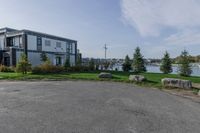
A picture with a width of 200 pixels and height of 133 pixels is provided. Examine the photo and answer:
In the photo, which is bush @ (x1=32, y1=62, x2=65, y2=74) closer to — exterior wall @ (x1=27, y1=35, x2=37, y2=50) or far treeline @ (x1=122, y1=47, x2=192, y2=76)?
exterior wall @ (x1=27, y1=35, x2=37, y2=50)

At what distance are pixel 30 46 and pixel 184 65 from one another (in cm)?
2314

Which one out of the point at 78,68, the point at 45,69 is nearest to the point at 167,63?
the point at 78,68

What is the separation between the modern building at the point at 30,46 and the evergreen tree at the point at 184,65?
18064mm

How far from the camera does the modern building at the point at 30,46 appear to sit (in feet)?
97.9

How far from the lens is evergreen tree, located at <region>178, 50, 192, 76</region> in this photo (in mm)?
22219

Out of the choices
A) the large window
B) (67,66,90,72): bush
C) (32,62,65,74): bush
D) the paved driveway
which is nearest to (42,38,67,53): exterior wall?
the large window

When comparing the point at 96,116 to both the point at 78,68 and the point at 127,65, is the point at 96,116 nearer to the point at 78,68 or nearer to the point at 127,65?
the point at 78,68

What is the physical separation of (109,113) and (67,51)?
34.7 meters

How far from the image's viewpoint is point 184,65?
22359mm

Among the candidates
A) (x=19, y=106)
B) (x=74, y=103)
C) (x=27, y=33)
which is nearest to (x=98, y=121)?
(x=74, y=103)

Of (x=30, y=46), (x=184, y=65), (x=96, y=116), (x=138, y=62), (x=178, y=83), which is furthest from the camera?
(x=30, y=46)

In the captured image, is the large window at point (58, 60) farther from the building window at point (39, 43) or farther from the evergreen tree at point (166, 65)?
the evergreen tree at point (166, 65)

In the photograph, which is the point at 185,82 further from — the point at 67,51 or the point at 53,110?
the point at 67,51

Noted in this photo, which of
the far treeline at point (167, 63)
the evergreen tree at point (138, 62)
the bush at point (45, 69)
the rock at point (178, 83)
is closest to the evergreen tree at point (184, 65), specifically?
the far treeline at point (167, 63)
